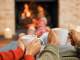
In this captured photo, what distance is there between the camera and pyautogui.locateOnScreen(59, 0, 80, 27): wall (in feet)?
15.3

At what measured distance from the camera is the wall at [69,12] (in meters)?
4.68

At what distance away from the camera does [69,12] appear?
15.5ft

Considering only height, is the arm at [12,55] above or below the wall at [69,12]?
below

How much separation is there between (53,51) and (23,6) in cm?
364

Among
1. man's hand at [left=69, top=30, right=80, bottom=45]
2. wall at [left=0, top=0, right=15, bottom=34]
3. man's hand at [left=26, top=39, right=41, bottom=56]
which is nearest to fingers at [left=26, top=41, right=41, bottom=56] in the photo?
man's hand at [left=26, top=39, right=41, bottom=56]

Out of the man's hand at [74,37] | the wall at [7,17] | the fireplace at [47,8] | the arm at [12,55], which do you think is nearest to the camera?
the arm at [12,55]

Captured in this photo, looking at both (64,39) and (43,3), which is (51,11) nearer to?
(43,3)

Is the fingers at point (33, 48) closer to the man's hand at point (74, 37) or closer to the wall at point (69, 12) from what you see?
the man's hand at point (74, 37)

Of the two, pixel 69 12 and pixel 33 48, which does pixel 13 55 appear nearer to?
pixel 33 48

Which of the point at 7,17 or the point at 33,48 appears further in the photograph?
the point at 7,17

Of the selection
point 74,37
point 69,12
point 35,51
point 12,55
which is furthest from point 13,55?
point 69,12

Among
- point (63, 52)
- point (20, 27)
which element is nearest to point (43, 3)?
point (20, 27)

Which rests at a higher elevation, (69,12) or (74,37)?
(69,12)

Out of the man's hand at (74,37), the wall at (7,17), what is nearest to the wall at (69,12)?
the wall at (7,17)
